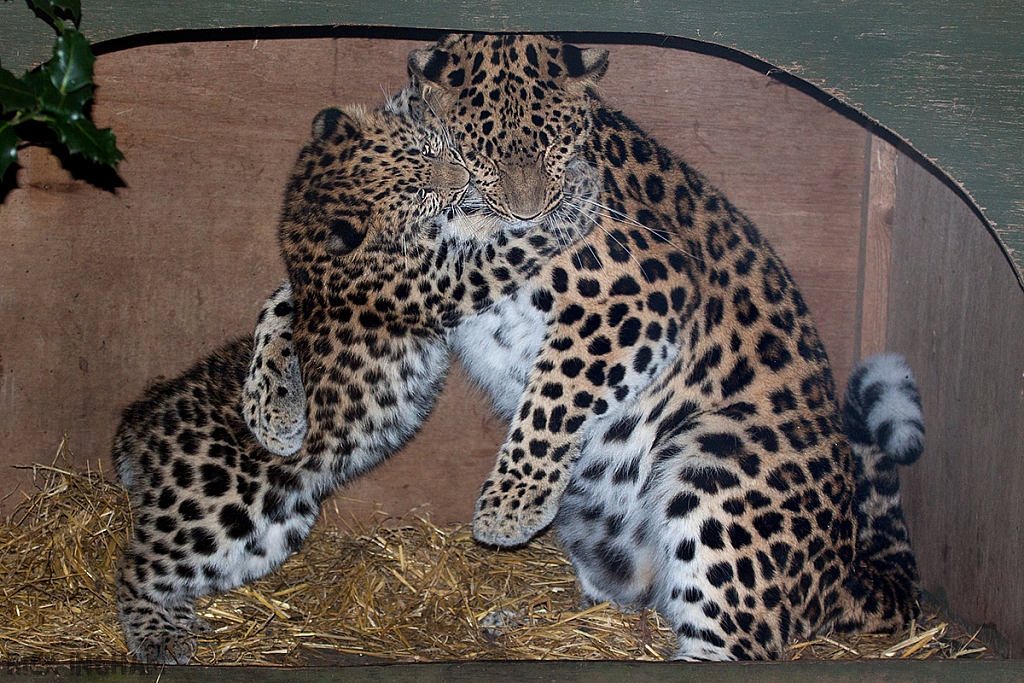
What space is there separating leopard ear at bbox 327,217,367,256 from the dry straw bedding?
1268mm

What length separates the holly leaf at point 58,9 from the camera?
2604mm

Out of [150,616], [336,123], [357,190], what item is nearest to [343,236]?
[357,190]

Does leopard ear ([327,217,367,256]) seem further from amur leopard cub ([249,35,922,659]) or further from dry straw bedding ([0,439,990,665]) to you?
Answer: dry straw bedding ([0,439,990,665])

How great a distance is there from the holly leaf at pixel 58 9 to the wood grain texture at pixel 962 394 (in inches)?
117

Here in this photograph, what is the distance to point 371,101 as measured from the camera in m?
4.05

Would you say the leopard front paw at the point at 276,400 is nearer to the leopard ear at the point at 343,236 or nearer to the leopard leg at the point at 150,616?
the leopard ear at the point at 343,236

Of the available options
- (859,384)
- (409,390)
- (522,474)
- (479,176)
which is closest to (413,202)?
(479,176)

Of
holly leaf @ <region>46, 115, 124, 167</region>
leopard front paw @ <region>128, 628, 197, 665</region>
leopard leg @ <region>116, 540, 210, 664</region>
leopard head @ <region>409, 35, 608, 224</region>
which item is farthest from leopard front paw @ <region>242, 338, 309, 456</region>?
holly leaf @ <region>46, 115, 124, 167</region>

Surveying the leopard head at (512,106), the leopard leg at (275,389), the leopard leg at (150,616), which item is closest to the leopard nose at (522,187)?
the leopard head at (512,106)

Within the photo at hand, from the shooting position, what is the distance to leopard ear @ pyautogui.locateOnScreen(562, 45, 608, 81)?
3.40m

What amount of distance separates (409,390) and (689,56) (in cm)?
171

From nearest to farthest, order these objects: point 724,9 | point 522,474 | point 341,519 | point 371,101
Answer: point 724,9, point 522,474, point 371,101, point 341,519

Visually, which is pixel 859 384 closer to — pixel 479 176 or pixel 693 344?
pixel 693 344

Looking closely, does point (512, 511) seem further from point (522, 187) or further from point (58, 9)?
point (58, 9)
